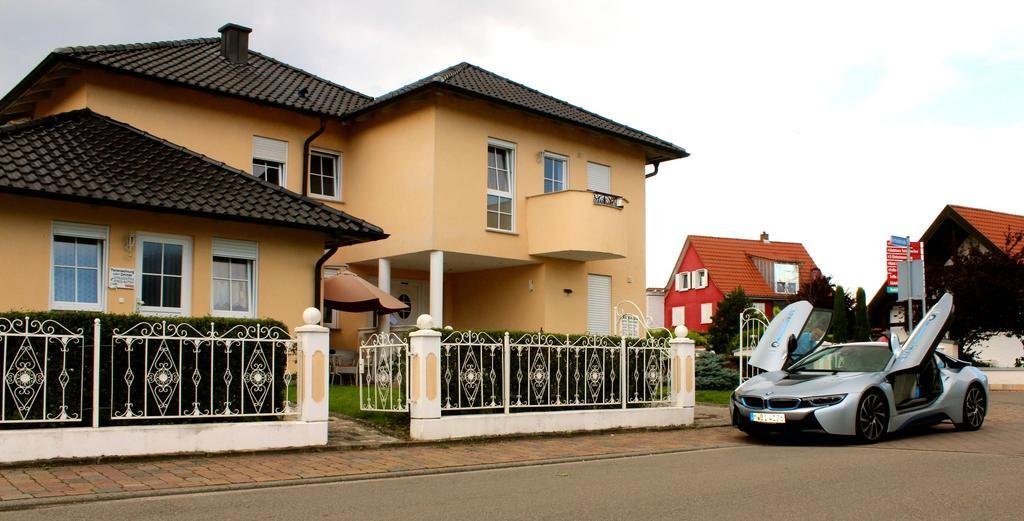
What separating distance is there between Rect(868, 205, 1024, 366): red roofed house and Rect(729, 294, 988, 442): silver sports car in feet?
71.4

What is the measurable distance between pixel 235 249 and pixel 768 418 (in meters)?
9.06

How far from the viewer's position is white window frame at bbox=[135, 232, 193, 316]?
15.1 m

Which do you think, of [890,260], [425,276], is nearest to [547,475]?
[425,276]

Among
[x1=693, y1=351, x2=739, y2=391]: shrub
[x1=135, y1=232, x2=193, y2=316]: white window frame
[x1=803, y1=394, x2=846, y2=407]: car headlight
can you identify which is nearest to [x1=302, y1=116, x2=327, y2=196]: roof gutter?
[x1=135, y1=232, x2=193, y2=316]: white window frame

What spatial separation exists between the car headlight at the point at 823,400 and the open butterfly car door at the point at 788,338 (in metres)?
1.78

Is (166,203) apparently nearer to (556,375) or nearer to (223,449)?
(223,449)

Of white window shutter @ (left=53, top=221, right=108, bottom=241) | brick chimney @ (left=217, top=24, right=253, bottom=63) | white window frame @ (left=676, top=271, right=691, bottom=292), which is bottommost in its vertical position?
white window shutter @ (left=53, top=221, right=108, bottom=241)

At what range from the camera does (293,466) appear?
985cm

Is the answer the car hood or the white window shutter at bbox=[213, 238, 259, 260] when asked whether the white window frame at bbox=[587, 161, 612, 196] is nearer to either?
the white window shutter at bbox=[213, 238, 259, 260]

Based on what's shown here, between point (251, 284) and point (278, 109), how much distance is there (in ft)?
21.0

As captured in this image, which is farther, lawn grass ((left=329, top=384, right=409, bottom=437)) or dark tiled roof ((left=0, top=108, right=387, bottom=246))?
dark tiled roof ((left=0, top=108, right=387, bottom=246))

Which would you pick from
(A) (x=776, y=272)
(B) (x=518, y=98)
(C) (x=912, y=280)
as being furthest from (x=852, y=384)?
(A) (x=776, y=272)

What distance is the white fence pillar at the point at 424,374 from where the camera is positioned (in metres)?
11.9

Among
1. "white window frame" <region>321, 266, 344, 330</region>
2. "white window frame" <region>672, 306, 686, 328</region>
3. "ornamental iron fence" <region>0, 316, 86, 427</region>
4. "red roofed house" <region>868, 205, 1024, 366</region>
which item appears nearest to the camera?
"ornamental iron fence" <region>0, 316, 86, 427</region>
